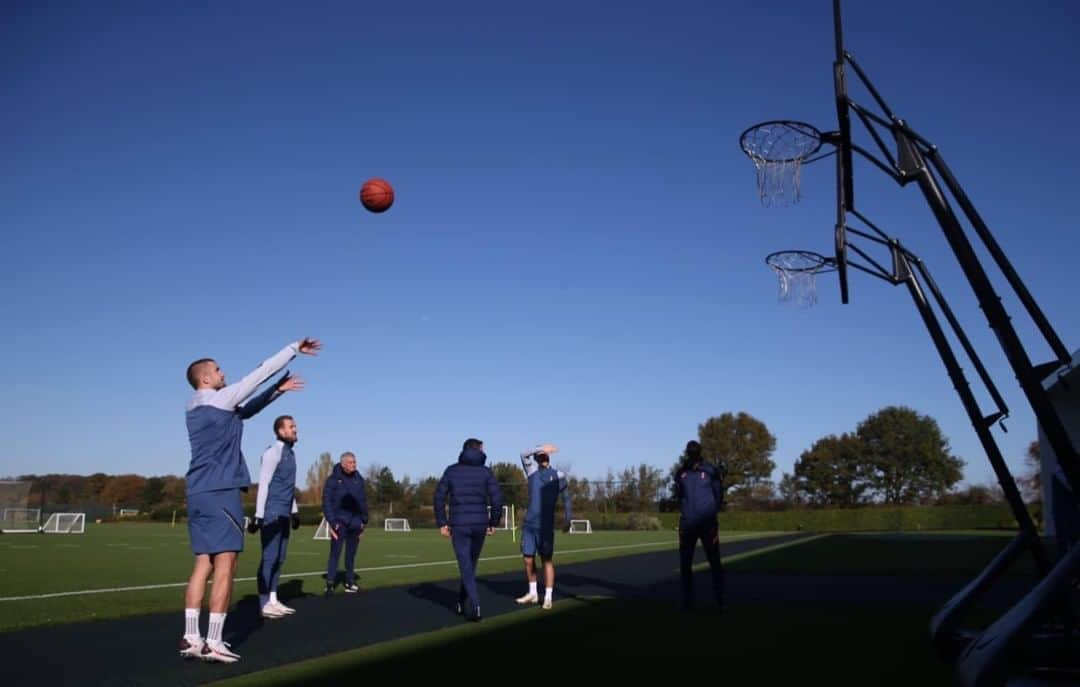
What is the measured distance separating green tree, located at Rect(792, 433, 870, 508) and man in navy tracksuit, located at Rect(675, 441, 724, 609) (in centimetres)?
8109

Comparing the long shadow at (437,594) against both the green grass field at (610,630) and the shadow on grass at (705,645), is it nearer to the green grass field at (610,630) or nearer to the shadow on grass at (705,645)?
the green grass field at (610,630)

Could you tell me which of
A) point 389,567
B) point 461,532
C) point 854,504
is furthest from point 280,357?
point 854,504

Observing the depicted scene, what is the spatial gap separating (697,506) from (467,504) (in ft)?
9.17

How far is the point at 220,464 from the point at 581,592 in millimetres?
6654

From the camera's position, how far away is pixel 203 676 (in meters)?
5.89

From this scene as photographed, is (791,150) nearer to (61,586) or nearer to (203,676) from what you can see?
(203,676)

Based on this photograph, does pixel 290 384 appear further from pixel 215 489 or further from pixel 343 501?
pixel 343 501

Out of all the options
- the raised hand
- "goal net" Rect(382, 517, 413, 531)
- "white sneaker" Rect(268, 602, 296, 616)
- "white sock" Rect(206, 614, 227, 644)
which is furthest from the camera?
"goal net" Rect(382, 517, 413, 531)

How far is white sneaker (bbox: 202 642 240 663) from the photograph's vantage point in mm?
6352

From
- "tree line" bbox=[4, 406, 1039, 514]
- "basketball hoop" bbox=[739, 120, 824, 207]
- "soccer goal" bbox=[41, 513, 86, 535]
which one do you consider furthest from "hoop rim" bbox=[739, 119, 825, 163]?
"tree line" bbox=[4, 406, 1039, 514]

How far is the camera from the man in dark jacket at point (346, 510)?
466 inches

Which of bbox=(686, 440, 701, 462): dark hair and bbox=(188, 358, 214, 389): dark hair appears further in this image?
bbox=(686, 440, 701, 462): dark hair

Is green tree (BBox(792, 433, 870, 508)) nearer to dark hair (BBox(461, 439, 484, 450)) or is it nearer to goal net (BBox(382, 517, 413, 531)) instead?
goal net (BBox(382, 517, 413, 531))

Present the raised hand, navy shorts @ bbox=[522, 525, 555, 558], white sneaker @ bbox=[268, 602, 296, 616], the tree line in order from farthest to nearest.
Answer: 1. the tree line
2. navy shorts @ bbox=[522, 525, 555, 558]
3. white sneaker @ bbox=[268, 602, 296, 616]
4. the raised hand
